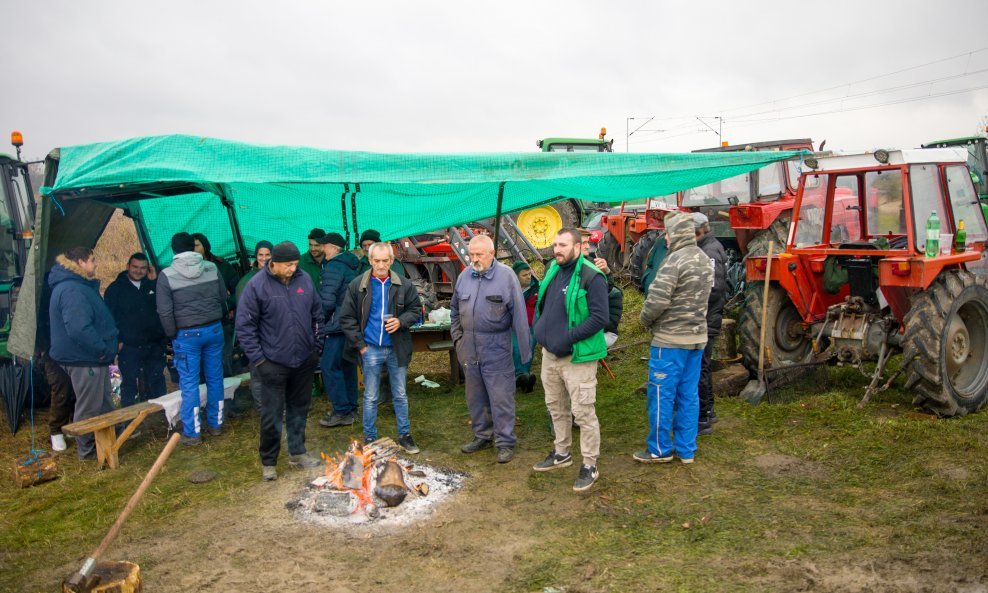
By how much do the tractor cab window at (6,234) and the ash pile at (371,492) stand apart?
4.09 meters

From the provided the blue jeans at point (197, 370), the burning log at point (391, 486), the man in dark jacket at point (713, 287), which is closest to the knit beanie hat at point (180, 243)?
the blue jeans at point (197, 370)

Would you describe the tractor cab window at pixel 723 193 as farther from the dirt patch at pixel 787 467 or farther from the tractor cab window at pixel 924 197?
the dirt patch at pixel 787 467

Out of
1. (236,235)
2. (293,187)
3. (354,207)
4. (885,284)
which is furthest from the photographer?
(236,235)

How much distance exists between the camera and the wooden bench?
5062 mm

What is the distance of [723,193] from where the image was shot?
9.90 m

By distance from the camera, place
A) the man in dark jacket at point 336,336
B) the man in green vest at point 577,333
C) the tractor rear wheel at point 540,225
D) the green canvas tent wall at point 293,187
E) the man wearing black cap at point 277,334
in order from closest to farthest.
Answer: the man in green vest at point 577,333, the man wearing black cap at point 277,334, the green canvas tent wall at point 293,187, the man in dark jacket at point 336,336, the tractor rear wheel at point 540,225

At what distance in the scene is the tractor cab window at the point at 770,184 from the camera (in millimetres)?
9359

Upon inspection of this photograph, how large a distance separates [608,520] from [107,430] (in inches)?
149

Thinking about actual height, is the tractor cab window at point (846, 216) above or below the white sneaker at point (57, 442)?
above

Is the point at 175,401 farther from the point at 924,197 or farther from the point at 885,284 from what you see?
the point at 924,197

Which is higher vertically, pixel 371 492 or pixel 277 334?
pixel 277 334

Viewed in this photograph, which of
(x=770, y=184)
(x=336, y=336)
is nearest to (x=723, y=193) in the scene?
(x=770, y=184)

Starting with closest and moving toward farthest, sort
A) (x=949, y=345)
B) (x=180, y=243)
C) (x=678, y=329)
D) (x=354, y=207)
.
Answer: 1. (x=678, y=329)
2. (x=949, y=345)
3. (x=180, y=243)
4. (x=354, y=207)

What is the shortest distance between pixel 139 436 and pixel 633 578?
15.1ft
